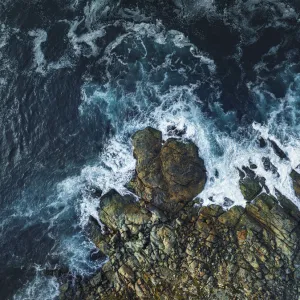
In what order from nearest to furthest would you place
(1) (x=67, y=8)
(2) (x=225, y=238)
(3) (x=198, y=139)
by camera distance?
(2) (x=225, y=238)
(3) (x=198, y=139)
(1) (x=67, y=8)

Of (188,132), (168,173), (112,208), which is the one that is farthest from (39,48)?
(168,173)

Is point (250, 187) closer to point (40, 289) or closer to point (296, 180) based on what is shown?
point (296, 180)

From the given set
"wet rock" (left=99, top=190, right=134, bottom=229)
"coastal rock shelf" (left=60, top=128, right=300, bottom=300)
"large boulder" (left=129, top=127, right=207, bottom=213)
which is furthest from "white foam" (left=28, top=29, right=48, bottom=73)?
"wet rock" (left=99, top=190, right=134, bottom=229)

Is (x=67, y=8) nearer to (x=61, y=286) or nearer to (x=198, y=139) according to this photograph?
(x=198, y=139)

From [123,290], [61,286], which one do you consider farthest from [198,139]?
[61,286]

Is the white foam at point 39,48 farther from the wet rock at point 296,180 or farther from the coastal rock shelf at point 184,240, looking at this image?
the wet rock at point 296,180

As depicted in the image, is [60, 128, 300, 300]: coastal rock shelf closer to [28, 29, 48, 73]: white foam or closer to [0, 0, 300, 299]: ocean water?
[0, 0, 300, 299]: ocean water
